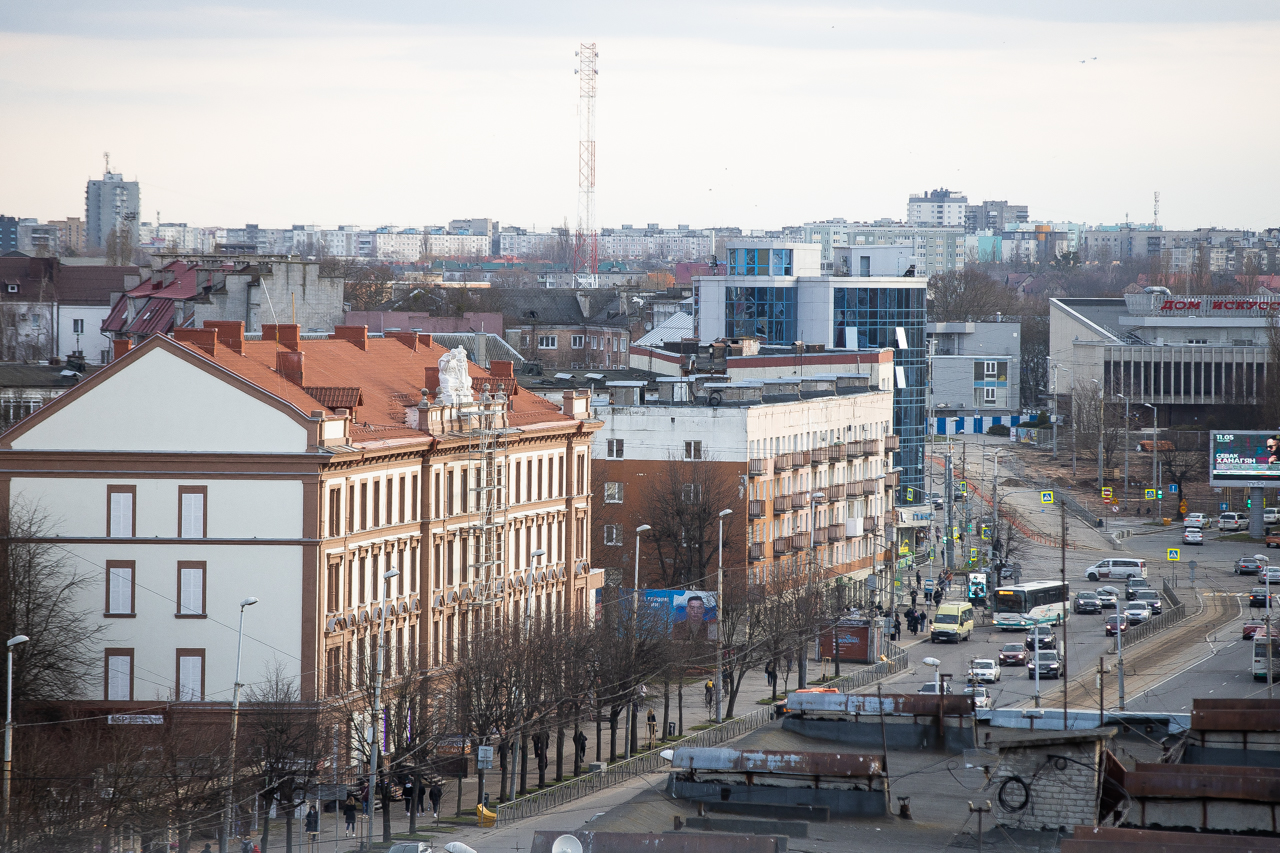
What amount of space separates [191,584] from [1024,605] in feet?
165

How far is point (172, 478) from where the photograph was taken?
63344mm

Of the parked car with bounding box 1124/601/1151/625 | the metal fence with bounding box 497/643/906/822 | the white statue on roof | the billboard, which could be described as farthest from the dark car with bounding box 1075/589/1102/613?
the white statue on roof

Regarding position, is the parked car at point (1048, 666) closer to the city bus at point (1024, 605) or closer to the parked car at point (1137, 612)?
the parked car at point (1137, 612)

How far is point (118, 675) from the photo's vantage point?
203 ft

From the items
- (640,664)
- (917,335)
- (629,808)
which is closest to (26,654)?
(640,664)

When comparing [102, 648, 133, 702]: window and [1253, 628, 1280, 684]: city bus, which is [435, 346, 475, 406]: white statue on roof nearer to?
[102, 648, 133, 702]: window

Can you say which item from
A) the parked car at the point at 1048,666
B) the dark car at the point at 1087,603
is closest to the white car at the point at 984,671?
the parked car at the point at 1048,666

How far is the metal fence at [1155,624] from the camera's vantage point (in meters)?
89.5

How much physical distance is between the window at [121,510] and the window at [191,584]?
2047 mm

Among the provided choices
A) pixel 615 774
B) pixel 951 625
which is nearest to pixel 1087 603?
pixel 951 625

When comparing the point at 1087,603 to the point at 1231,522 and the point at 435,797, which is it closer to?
the point at 1231,522

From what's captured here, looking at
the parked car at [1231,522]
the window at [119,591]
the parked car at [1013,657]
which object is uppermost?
the window at [119,591]

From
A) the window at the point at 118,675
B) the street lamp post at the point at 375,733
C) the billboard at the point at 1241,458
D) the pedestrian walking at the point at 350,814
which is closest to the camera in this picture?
the street lamp post at the point at 375,733

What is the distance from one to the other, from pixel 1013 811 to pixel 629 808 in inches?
238
